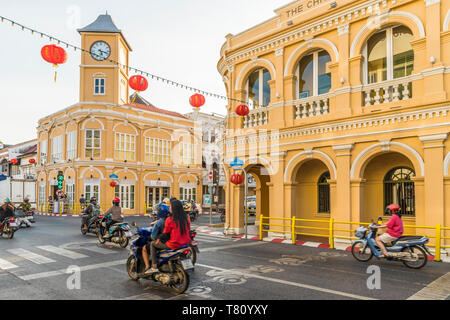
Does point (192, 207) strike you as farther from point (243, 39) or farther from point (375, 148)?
point (375, 148)

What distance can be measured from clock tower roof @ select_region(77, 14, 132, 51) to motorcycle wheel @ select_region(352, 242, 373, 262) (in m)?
29.1

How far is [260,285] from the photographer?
7.16 metres

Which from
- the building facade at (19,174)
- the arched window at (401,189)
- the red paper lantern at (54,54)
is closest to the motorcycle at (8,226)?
the red paper lantern at (54,54)

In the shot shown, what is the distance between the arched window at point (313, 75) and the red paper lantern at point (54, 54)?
8791mm

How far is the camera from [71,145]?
1188 inches

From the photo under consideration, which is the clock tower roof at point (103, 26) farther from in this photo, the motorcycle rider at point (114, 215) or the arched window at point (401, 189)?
the arched window at point (401, 189)

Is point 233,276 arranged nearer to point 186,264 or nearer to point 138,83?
point 186,264

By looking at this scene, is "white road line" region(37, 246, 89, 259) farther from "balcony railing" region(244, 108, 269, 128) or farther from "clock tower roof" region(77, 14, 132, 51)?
"clock tower roof" region(77, 14, 132, 51)

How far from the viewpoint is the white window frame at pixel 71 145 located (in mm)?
29609

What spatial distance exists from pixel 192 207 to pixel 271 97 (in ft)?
41.8

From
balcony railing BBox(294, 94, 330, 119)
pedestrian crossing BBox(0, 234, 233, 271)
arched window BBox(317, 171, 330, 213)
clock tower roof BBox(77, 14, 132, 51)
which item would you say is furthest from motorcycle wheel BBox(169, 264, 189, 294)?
clock tower roof BBox(77, 14, 132, 51)

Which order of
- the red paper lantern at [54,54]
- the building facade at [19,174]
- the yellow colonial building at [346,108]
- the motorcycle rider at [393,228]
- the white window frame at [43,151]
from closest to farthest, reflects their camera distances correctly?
the motorcycle rider at [393,228] → the red paper lantern at [54,54] → the yellow colonial building at [346,108] → the white window frame at [43,151] → the building facade at [19,174]

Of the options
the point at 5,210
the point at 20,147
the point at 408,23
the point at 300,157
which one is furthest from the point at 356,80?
the point at 20,147
